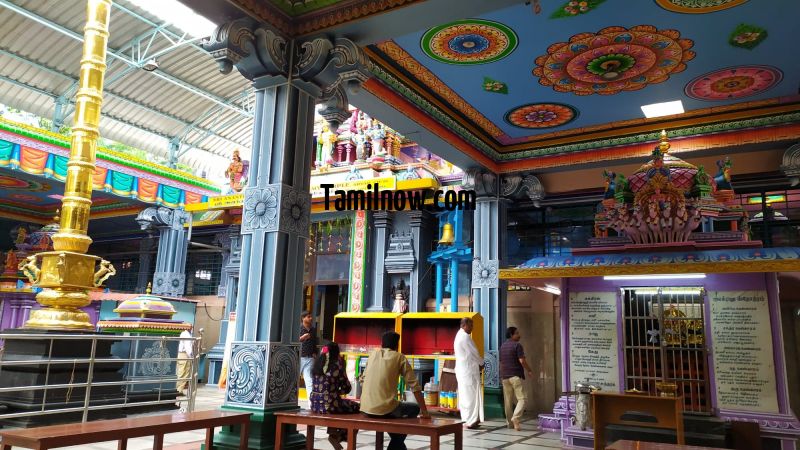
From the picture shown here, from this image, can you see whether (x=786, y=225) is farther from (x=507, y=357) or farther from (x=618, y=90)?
(x=507, y=357)

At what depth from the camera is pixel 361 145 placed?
13828 mm

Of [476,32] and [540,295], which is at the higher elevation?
[476,32]

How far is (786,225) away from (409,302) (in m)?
7.21

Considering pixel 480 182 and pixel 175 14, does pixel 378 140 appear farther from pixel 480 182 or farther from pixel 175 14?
pixel 175 14

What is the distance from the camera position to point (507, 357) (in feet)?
29.8

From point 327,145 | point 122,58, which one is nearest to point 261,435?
point 327,145

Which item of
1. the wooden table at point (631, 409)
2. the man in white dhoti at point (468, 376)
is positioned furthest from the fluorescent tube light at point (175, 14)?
the wooden table at point (631, 409)

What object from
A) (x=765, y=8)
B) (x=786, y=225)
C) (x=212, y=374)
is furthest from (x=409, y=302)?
(x=765, y=8)

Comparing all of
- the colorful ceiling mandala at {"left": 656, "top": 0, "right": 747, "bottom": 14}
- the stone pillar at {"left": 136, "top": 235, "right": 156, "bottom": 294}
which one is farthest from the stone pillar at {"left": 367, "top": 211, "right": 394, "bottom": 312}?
the stone pillar at {"left": 136, "top": 235, "right": 156, "bottom": 294}

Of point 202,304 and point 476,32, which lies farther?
point 202,304

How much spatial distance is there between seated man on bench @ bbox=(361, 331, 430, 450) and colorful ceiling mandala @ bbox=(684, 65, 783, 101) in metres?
5.94

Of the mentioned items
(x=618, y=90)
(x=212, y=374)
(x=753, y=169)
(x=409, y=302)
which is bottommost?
(x=212, y=374)

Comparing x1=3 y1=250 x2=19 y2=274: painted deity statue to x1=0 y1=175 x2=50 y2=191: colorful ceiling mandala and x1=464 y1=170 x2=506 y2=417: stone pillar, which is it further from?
x1=464 y1=170 x2=506 y2=417: stone pillar

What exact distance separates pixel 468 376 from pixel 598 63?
189 inches
